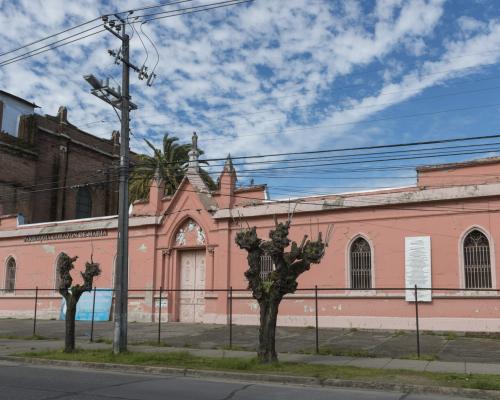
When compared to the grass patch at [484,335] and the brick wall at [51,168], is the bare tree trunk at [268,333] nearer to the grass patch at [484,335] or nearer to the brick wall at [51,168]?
the grass patch at [484,335]

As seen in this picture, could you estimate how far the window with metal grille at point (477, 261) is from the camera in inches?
721

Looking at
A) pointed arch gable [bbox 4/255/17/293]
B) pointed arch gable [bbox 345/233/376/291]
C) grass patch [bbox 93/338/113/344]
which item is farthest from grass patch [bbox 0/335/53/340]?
pointed arch gable [bbox 345/233/376/291]

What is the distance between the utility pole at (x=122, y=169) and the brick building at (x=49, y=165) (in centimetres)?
1563

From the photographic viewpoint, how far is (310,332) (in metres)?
19.6

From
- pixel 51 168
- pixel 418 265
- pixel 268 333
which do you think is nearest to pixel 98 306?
pixel 418 265

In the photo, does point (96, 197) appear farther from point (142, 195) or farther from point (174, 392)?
point (174, 392)

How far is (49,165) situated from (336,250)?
23768 mm

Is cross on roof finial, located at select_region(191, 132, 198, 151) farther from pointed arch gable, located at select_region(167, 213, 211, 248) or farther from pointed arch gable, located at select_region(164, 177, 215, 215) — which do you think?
pointed arch gable, located at select_region(167, 213, 211, 248)

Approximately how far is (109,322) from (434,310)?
45.8 feet

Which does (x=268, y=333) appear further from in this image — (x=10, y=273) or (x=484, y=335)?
(x=10, y=273)

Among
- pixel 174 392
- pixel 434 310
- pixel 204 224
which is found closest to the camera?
pixel 174 392

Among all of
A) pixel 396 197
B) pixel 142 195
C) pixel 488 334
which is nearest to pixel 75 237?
pixel 142 195

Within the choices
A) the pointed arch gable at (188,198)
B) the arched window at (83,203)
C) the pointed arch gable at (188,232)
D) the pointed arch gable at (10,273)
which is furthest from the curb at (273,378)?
the arched window at (83,203)

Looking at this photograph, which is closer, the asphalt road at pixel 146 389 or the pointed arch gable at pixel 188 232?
the asphalt road at pixel 146 389
